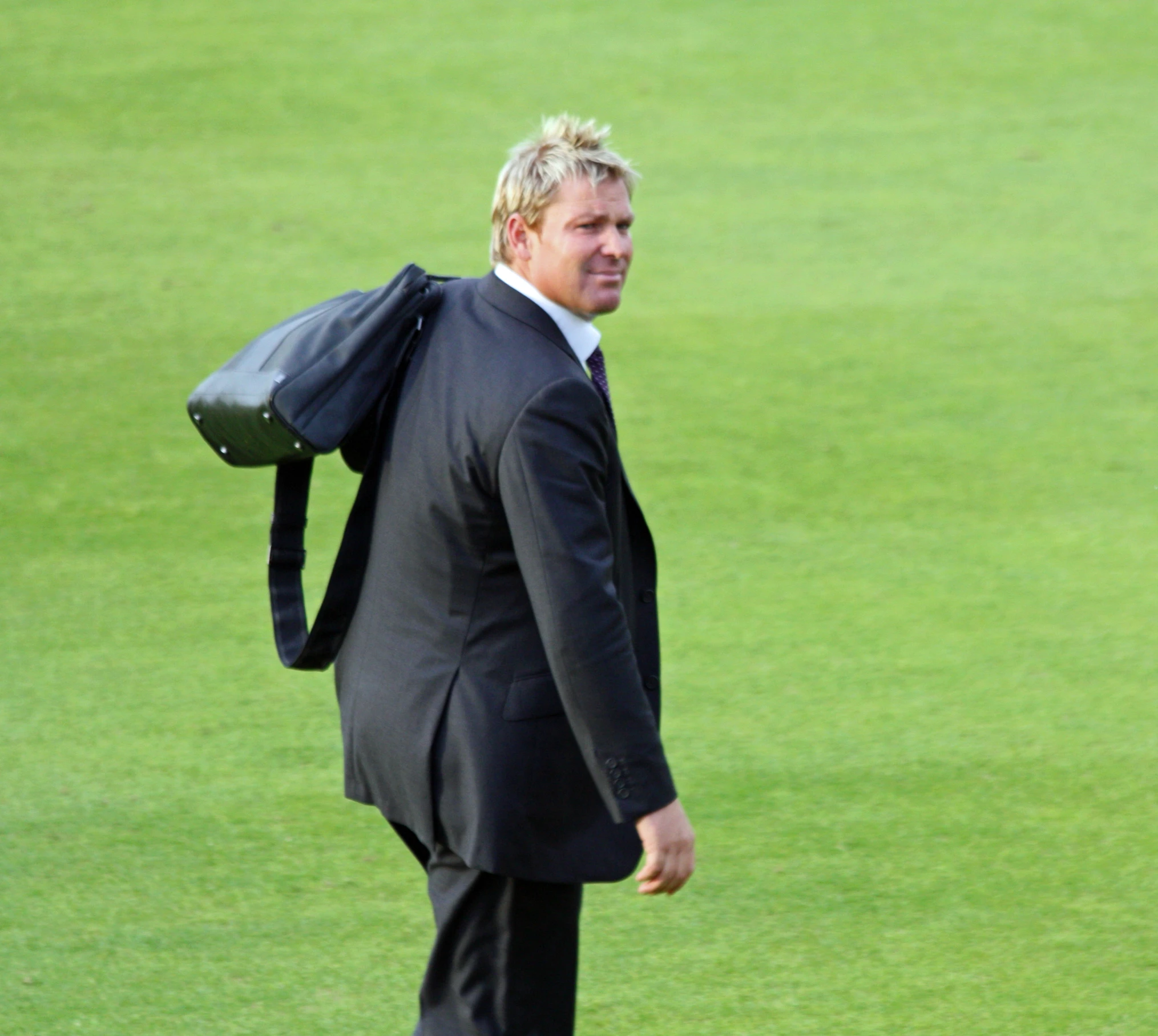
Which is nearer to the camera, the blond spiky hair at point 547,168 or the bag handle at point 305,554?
the blond spiky hair at point 547,168

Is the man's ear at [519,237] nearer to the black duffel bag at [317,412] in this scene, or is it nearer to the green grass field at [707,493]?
the black duffel bag at [317,412]

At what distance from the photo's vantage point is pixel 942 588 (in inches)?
214

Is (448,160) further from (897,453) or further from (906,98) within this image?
(897,453)

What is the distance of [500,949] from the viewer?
266cm

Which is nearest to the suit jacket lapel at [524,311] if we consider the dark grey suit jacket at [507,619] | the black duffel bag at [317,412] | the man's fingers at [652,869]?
the dark grey suit jacket at [507,619]

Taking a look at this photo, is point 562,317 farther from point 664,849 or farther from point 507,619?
point 664,849

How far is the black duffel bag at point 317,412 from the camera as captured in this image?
257cm

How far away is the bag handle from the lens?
8.91 feet

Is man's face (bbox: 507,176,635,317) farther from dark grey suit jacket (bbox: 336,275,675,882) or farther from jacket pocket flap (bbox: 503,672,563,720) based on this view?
jacket pocket flap (bbox: 503,672,563,720)

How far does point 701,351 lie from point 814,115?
105 inches

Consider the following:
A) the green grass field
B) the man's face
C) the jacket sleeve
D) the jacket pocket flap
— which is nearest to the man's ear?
the man's face

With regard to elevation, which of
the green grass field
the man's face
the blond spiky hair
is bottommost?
the green grass field

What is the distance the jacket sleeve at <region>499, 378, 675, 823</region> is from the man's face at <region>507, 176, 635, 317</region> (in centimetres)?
20

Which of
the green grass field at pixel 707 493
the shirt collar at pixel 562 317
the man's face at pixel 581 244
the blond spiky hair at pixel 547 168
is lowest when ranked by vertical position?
the green grass field at pixel 707 493
